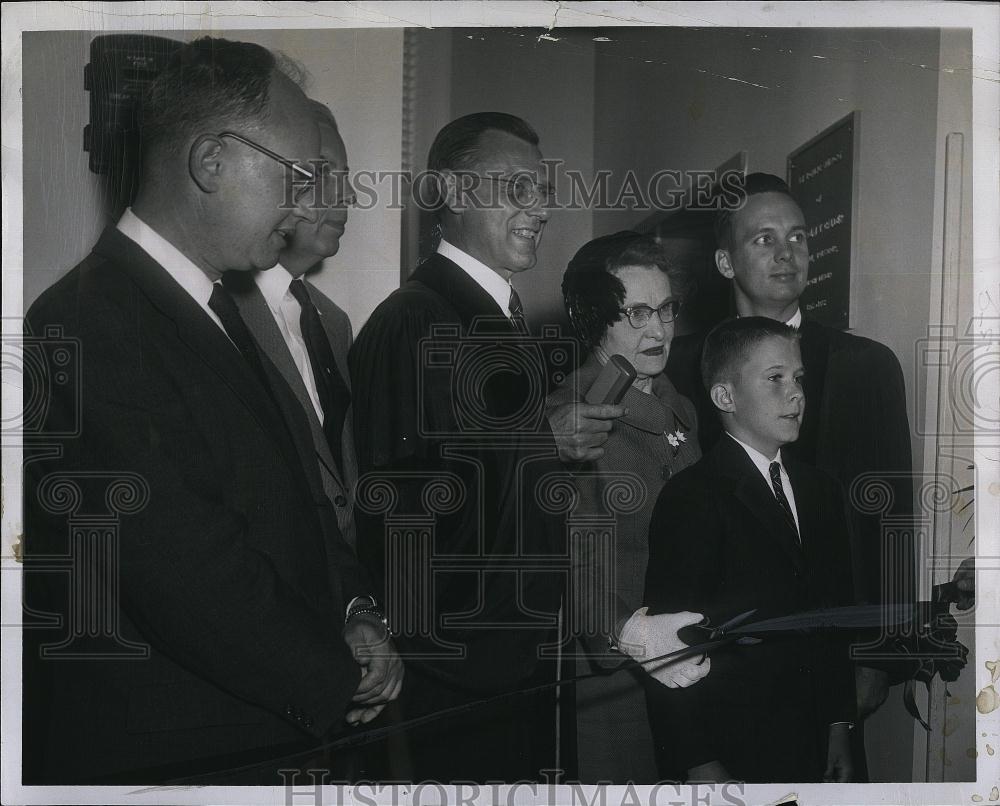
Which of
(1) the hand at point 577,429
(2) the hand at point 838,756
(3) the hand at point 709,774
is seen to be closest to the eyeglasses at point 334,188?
(1) the hand at point 577,429

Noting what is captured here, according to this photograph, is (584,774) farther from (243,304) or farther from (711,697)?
(243,304)

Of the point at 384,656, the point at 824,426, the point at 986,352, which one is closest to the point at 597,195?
the point at 824,426

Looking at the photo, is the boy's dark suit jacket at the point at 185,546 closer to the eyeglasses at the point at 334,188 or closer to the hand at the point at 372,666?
the hand at the point at 372,666

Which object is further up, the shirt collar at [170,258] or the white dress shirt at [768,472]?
the shirt collar at [170,258]

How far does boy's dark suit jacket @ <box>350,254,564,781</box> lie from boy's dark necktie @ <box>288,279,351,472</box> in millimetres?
28

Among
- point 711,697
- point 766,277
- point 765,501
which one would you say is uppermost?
point 766,277

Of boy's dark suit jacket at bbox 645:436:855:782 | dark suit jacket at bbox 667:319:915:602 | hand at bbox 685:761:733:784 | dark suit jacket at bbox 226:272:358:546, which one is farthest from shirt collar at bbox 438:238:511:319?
hand at bbox 685:761:733:784

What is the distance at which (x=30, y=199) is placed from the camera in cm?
188

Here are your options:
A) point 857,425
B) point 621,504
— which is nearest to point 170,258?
point 621,504

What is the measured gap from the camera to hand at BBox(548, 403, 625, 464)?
1.86m

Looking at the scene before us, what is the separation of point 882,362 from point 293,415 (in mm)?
1062

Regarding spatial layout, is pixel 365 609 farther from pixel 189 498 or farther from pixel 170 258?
pixel 170 258

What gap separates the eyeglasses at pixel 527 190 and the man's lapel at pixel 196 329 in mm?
555

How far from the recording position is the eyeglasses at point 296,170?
1.82 metres
